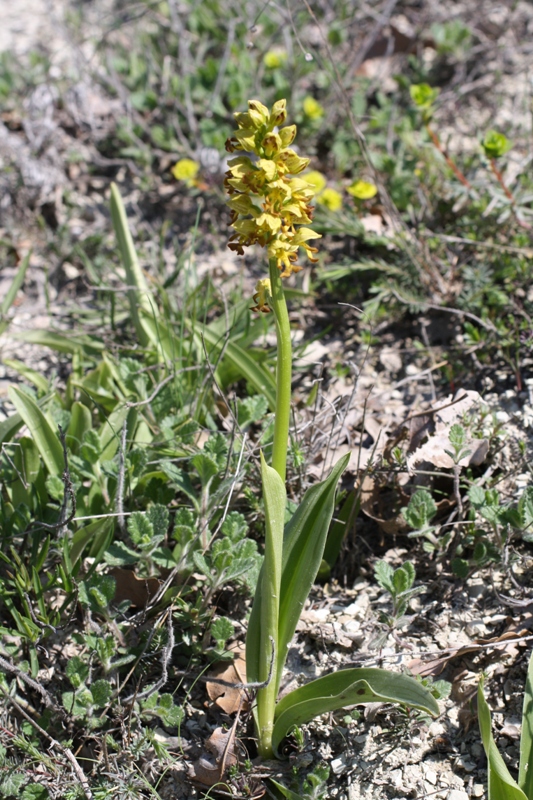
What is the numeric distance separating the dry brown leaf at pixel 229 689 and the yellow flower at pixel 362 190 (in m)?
2.19

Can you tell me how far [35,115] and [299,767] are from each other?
Result: 12.8ft

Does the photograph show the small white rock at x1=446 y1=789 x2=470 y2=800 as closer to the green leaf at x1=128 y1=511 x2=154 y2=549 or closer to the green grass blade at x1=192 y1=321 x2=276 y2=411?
the green leaf at x1=128 y1=511 x2=154 y2=549

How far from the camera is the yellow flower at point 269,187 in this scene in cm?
139

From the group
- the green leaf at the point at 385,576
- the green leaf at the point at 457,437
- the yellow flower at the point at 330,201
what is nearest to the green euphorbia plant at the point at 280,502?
the green leaf at the point at 385,576

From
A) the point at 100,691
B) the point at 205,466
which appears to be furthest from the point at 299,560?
the point at 100,691

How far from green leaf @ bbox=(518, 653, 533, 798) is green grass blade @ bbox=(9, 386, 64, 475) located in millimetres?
1578

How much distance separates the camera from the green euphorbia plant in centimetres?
141

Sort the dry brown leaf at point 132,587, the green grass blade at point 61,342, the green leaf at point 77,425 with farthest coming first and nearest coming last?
the green grass blade at point 61,342
the green leaf at point 77,425
the dry brown leaf at point 132,587

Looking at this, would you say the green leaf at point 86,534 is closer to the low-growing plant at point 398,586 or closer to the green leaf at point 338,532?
the green leaf at point 338,532

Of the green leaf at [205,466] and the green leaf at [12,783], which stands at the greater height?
the green leaf at [205,466]

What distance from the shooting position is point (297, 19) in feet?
14.7

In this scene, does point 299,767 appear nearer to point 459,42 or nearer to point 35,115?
point 35,115

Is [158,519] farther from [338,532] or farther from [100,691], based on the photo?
[338,532]

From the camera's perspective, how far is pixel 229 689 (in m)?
2.04
